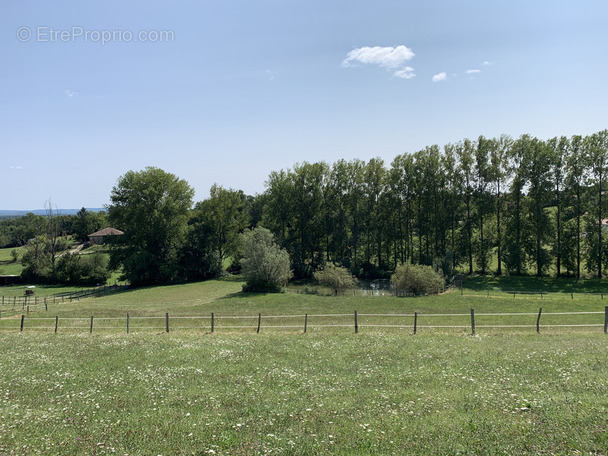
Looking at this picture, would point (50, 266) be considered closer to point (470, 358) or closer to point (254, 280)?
point (254, 280)

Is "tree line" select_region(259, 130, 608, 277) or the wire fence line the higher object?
"tree line" select_region(259, 130, 608, 277)

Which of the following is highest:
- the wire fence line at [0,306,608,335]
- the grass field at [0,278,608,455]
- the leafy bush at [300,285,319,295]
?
the grass field at [0,278,608,455]

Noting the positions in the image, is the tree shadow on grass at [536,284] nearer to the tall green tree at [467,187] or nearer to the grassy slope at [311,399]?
the tall green tree at [467,187]

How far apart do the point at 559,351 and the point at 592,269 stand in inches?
1773

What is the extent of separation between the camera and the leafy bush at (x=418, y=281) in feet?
131

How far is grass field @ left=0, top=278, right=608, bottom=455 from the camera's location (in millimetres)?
7812

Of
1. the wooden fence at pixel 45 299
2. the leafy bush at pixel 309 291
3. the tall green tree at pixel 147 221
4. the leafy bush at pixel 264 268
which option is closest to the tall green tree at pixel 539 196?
the leafy bush at pixel 309 291

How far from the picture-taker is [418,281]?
39906 millimetres

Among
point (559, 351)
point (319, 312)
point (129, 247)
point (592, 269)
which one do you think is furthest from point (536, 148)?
point (129, 247)

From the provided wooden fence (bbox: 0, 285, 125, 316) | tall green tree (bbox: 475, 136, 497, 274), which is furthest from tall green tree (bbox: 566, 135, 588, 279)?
wooden fence (bbox: 0, 285, 125, 316)

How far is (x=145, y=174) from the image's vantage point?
199ft

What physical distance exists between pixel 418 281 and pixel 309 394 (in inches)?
1252

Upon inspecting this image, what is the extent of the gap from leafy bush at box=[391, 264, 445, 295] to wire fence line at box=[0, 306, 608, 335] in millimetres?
13821

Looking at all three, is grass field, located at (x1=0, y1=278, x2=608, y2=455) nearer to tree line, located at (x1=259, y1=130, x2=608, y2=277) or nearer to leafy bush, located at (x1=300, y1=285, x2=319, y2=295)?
leafy bush, located at (x1=300, y1=285, x2=319, y2=295)
